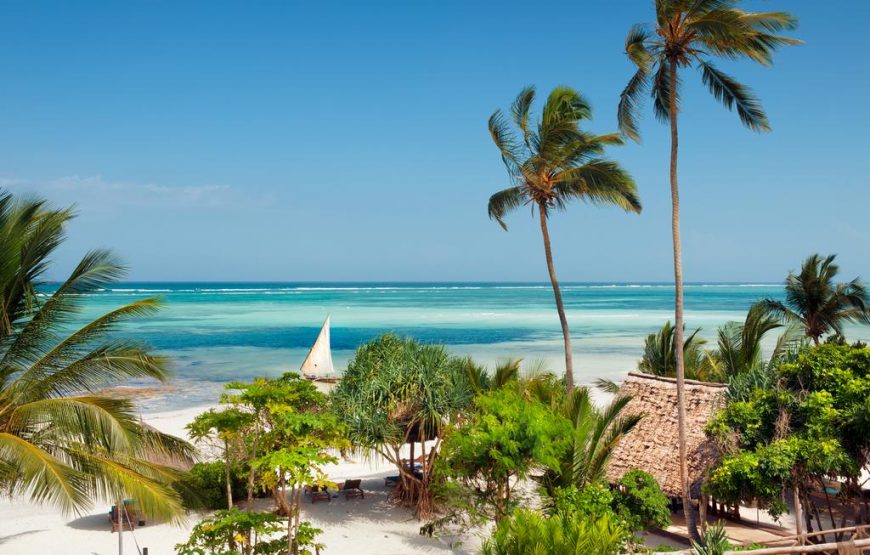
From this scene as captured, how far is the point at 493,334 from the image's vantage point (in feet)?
187

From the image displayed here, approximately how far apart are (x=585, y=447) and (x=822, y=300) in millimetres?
13528

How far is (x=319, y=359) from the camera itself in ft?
100

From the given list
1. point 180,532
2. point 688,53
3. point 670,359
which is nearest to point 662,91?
point 688,53

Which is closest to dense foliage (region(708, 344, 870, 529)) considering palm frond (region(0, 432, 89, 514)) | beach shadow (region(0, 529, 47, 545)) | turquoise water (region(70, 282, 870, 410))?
palm frond (region(0, 432, 89, 514))

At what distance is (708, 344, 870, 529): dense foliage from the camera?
870cm

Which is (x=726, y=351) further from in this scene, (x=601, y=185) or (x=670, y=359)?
(x=601, y=185)

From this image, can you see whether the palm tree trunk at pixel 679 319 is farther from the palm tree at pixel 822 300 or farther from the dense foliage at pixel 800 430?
the palm tree at pixel 822 300

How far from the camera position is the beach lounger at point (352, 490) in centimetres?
1436

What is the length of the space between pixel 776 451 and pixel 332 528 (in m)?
8.01

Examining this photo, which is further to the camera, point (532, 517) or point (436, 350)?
point (436, 350)

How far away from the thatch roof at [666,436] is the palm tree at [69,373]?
25.9 ft

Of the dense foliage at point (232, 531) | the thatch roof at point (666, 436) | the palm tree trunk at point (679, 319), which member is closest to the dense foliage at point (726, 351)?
the thatch roof at point (666, 436)

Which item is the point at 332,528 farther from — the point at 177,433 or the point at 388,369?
the point at 177,433

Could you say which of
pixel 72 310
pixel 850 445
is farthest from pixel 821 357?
pixel 72 310
